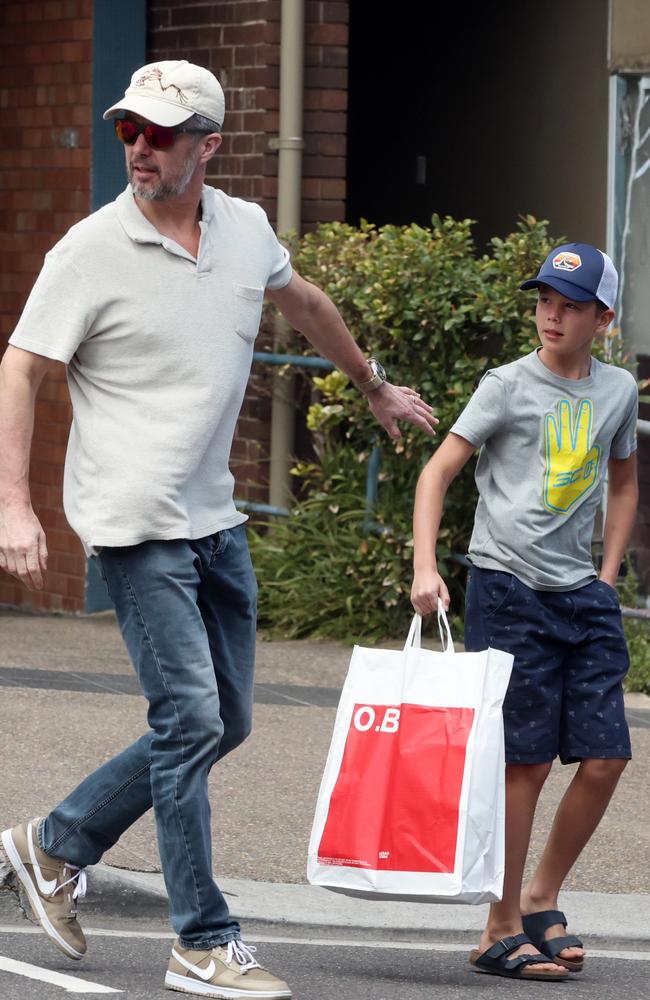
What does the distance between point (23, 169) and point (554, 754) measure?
662 cm

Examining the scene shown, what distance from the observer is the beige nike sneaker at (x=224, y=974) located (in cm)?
414

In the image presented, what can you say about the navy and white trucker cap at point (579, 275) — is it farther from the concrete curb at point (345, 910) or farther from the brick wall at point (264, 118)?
the brick wall at point (264, 118)

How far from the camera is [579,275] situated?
455 centimetres

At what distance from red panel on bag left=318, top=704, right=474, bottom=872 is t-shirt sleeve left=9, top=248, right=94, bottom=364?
1.04 m

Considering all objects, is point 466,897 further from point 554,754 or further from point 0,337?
point 0,337

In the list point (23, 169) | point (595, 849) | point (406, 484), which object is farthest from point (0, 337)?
point (595, 849)

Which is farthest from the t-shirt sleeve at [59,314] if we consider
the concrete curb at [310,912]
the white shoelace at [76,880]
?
the concrete curb at [310,912]

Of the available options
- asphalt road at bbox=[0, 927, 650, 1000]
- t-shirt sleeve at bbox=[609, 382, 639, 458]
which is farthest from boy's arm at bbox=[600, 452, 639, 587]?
asphalt road at bbox=[0, 927, 650, 1000]

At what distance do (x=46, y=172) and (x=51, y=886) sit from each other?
6.35 metres

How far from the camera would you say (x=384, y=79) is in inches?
496

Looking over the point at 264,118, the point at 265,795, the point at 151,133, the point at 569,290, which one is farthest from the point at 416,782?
the point at 264,118

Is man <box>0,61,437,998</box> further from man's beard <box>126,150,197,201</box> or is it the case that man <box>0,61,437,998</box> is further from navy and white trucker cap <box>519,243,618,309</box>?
navy and white trucker cap <box>519,243,618,309</box>

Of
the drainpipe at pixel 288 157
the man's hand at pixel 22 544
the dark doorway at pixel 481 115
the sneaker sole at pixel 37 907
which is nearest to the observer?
the man's hand at pixel 22 544

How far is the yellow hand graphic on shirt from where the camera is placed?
4.52 m
